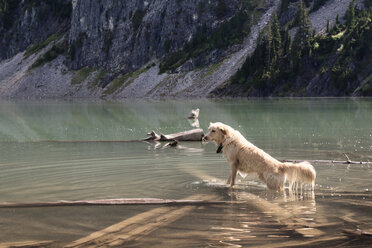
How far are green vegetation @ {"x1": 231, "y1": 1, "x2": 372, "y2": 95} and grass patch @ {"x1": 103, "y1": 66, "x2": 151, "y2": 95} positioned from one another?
5135 cm

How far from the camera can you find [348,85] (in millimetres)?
105438

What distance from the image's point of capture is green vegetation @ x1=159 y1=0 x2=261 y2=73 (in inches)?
6398

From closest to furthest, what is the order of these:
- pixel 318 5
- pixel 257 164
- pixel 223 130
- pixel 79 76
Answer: pixel 257 164 → pixel 223 130 → pixel 318 5 → pixel 79 76

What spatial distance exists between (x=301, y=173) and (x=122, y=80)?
172322mm

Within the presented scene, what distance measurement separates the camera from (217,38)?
6526 inches

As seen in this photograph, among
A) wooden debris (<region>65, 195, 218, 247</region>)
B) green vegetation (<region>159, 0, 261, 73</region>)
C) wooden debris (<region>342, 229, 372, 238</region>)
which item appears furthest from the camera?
green vegetation (<region>159, 0, 261, 73</region>)

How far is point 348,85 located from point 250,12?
240 ft

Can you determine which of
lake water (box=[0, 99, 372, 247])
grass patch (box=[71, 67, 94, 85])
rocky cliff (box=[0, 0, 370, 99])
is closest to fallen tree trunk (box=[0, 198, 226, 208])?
lake water (box=[0, 99, 372, 247])

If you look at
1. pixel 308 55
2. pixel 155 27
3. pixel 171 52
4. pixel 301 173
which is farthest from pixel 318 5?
pixel 301 173

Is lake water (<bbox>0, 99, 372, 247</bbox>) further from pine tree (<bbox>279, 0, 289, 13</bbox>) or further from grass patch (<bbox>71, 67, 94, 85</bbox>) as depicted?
grass patch (<bbox>71, 67, 94, 85</bbox>)

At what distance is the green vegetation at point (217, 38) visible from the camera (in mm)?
162500

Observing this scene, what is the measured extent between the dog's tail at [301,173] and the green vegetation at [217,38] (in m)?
152

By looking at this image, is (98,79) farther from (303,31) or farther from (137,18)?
(303,31)

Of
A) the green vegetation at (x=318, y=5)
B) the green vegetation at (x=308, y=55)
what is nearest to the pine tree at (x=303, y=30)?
the green vegetation at (x=308, y=55)
